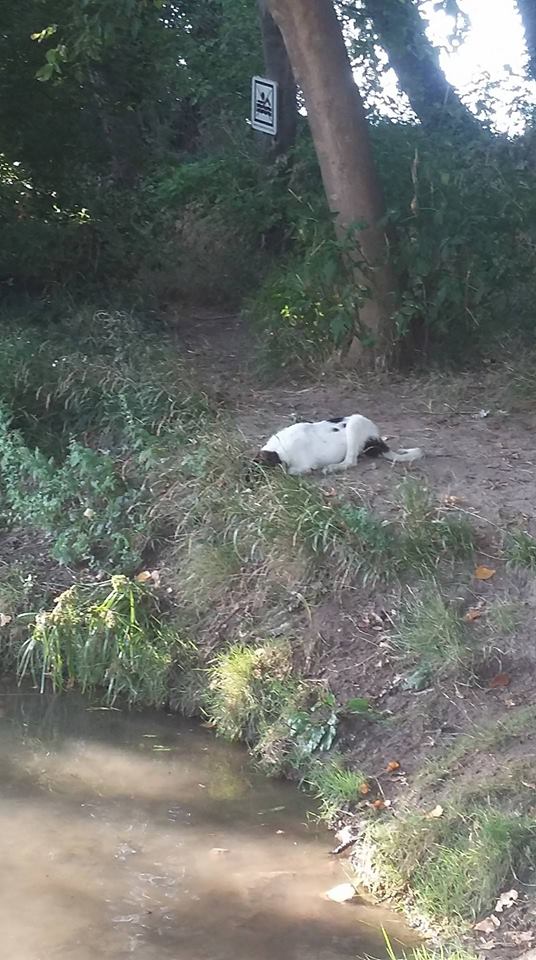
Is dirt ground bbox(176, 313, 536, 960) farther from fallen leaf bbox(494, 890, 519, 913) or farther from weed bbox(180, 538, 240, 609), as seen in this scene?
weed bbox(180, 538, 240, 609)

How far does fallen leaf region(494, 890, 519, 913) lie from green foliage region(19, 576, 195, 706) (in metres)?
2.63

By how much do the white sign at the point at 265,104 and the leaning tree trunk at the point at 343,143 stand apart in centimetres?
213

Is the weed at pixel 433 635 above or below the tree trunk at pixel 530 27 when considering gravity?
below

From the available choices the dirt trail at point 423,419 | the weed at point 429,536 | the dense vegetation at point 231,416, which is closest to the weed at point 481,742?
the dense vegetation at point 231,416

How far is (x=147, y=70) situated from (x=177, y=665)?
7.55 m

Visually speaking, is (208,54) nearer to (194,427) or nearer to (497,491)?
(194,427)

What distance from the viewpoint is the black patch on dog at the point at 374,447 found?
23.4 feet

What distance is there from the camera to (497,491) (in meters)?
6.68

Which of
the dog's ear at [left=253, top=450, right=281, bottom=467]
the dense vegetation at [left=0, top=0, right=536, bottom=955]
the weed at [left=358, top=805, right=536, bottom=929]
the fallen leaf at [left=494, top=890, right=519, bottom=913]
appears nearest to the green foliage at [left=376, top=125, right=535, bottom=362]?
the dense vegetation at [left=0, top=0, right=536, bottom=955]

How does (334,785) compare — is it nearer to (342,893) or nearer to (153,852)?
(342,893)

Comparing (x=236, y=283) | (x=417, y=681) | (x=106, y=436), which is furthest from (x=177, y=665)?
(x=236, y=283)

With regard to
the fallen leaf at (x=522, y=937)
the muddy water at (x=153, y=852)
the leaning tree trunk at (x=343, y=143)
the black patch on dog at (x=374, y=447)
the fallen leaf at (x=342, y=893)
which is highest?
the leaning tree trunk at (x=343, y=143)

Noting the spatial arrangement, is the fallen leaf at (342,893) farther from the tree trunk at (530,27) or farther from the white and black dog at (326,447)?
the tree trunk at (530,27)

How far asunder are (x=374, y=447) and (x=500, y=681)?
7.48 feet
